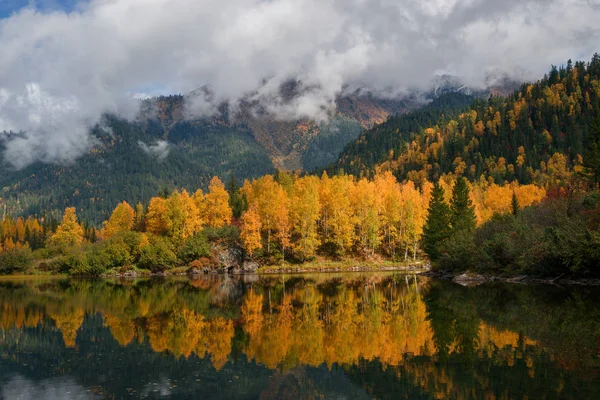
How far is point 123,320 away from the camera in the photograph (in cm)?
3675

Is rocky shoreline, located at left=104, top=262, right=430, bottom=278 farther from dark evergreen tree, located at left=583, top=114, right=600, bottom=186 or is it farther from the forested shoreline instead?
dark evergreen tree, located at left=583, top=114, right=600, bottom=186

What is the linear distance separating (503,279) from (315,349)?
4418cm

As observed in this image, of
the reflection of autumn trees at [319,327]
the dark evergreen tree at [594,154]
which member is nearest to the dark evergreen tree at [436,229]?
the dark evergreen tree at [594,154]

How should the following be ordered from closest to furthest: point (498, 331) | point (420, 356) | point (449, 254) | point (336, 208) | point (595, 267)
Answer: point (420, 356)
point (498, 331)
point (595, 267)
point (449, 254)
point (336, 208)

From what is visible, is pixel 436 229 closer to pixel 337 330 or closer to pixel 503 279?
pixel 503 279

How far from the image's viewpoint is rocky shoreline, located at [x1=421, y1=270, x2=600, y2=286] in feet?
170

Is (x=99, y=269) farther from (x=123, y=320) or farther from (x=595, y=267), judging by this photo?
(x=595, y=267)

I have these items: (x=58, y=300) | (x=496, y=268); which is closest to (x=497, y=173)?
(x=496, y=268)

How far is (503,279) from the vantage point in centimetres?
6269

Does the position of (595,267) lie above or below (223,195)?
below

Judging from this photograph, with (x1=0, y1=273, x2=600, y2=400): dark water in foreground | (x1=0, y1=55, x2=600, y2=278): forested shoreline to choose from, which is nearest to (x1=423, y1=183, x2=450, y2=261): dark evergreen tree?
(x1=0, y1=55, x2=600, y2=278): forested shoreline

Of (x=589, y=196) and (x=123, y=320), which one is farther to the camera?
(x=589, y=196)

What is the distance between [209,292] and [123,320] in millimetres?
21147

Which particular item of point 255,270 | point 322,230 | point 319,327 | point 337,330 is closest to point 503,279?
point 319,327
